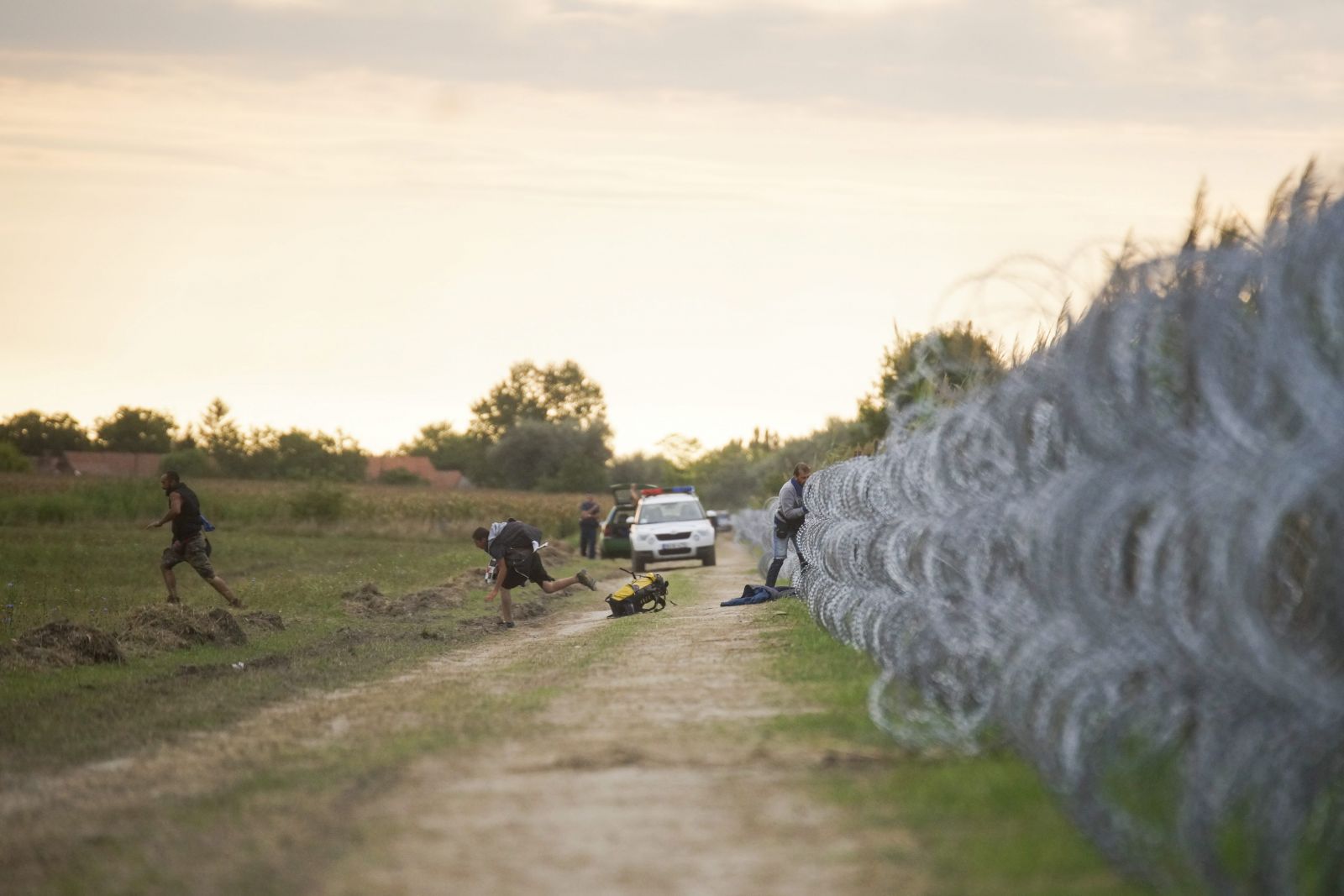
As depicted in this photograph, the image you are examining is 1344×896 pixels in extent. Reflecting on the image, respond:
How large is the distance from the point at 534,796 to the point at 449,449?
546 ft

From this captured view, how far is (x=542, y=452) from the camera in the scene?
122 m

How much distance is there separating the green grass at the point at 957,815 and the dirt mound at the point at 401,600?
41.2 feet

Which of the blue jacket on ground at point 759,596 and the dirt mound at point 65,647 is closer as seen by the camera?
the dirt mound at point 65,647

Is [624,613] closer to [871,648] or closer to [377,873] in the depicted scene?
[871,648]

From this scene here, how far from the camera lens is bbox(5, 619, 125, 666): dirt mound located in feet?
47.7

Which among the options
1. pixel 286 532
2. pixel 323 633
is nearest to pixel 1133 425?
pixel 323 633

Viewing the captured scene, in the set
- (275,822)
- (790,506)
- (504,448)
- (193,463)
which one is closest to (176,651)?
(790,506)

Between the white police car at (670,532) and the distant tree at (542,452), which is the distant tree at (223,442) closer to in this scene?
the distant tree at (542,452)

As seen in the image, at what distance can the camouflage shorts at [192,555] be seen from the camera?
66.6 ft

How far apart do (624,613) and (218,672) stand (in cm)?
813

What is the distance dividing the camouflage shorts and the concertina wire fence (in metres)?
14.1

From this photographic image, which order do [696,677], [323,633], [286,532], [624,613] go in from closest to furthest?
1. [696,677]
2. [323,633]
3. [624,613]
4. [286,532]

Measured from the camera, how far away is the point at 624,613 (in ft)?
71.3

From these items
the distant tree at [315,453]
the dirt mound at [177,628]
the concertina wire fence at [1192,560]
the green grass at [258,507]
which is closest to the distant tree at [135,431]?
the distant tree at [315,453]
